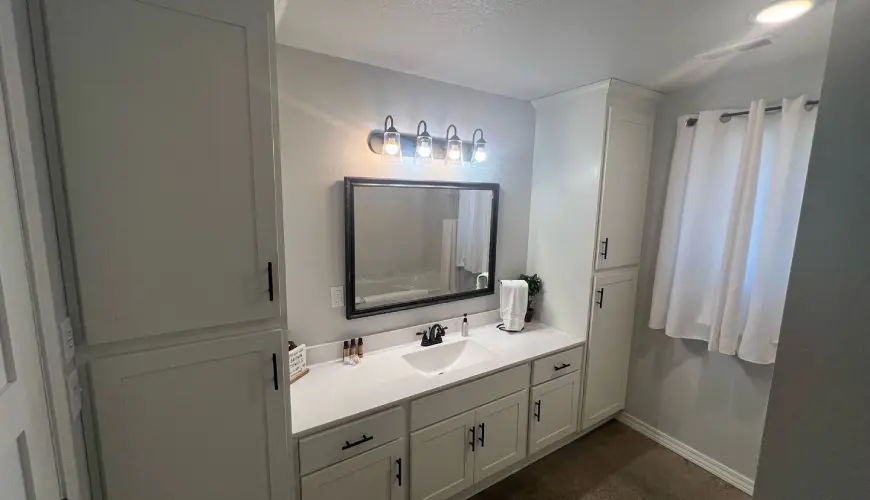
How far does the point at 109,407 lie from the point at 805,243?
1636 millimetres

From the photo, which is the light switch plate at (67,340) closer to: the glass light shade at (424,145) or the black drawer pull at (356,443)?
the black drawer pull at (356,443)

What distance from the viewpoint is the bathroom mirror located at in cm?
198

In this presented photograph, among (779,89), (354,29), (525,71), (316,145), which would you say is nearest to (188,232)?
(316,145)

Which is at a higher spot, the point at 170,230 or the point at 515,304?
the point at 170,230

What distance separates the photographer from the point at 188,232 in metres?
1.08

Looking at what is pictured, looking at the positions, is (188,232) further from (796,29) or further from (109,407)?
(796,29)

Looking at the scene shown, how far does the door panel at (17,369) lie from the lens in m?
0.71

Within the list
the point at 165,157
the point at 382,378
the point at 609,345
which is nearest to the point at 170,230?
the point at 165,157

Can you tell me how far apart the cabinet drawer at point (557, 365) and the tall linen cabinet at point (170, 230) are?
1.46 metres

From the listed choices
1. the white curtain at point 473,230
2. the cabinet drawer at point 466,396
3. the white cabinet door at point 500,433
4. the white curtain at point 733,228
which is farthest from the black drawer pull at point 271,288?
the white curtain at point 733,228

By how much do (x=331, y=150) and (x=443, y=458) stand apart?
1.65 metres

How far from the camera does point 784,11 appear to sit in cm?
136

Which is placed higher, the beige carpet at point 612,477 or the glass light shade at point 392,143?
the glass light shade at point 392,143

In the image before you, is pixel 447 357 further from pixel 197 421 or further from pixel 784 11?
pixel 784 11
